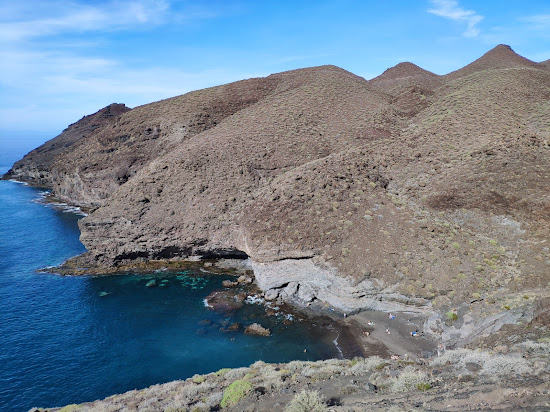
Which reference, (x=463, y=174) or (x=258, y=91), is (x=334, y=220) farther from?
(x=258, y=91)

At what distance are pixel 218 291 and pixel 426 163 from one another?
110ft

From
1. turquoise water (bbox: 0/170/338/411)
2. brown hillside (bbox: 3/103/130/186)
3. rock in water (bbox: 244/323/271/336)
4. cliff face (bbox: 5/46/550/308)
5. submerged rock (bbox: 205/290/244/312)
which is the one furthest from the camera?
brown hillside (bbox: 3/103/130/186)

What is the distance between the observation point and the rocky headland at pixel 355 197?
32656 mm

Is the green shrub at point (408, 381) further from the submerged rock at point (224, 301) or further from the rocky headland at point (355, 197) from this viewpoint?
the submerged rock at point (224, 301)

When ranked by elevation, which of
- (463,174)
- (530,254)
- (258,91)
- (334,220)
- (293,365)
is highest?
(258,91)

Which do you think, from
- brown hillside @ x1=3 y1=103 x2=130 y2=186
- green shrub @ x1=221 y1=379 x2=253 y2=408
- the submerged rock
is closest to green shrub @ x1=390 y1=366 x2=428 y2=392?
green shrub @ x1=221 y1=379 x2=253 y2=408

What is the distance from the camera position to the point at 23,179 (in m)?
130

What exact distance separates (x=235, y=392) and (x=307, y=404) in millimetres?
4798

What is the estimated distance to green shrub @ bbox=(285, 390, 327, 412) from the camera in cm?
1513

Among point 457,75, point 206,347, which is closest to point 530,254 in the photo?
point 206,347

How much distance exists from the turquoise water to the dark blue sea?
0.09 m

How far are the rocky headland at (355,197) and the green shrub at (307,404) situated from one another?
5525mm

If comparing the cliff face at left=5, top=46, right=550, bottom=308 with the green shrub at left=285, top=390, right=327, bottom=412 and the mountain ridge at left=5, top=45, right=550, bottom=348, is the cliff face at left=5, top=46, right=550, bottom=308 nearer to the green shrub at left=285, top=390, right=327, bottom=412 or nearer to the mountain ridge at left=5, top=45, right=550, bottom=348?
the mountain ridge at left=5, top=45, right=550, bottom=348

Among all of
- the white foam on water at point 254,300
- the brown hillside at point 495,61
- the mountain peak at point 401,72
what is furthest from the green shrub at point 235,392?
the mountain peak at point 401,72
